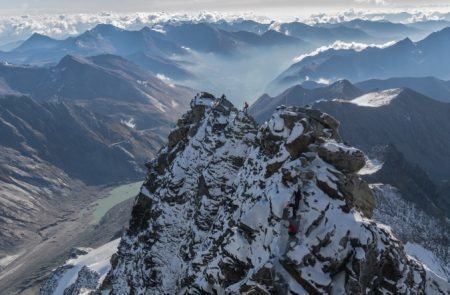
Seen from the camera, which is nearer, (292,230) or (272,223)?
(292,230)

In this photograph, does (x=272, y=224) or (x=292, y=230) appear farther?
(x=272, y=224)

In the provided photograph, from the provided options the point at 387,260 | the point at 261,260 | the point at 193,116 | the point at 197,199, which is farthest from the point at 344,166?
the point at 193,116

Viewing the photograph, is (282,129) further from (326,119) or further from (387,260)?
(387,260)

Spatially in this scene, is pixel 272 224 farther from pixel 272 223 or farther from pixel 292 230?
pixel 292 230

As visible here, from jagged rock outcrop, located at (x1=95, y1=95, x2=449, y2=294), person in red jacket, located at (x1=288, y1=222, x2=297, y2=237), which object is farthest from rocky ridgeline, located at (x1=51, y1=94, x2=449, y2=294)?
person in red jacket, located at (x1=288, y1=222, x2=297, y2=237)

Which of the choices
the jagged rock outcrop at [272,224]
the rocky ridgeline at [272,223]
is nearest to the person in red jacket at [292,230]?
the jagged rock outcrop at [272,224]

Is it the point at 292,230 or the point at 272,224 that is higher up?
the point at 292,230

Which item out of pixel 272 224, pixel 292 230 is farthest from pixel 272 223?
pixel 292 230
